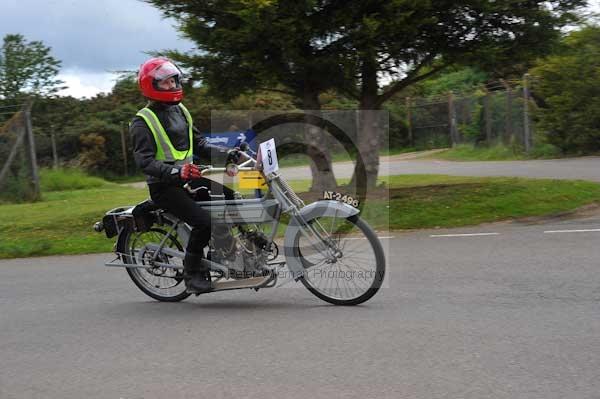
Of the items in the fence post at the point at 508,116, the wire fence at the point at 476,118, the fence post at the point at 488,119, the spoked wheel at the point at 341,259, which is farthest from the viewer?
the fence post at the point at 488,119

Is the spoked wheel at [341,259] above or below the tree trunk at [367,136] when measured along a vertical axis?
below

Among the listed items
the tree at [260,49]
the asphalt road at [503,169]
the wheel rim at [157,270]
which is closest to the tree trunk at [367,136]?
the tree at [260,49]

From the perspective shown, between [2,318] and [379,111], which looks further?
[379,111]

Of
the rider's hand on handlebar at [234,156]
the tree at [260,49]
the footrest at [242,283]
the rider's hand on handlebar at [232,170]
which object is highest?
the tree at [260,49]

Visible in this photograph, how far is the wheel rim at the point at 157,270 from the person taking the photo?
664cm

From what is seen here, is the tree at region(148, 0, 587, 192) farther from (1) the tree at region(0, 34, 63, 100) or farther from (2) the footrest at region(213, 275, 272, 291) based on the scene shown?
(1) the tree at region(0, 34, 63, 100)

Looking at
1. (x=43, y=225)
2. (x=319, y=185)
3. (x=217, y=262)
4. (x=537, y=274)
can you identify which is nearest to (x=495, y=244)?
(x=537, y=274)

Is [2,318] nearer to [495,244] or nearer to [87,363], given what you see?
[87,363]

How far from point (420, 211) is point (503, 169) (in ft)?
24.6

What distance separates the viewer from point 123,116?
94.4 feet

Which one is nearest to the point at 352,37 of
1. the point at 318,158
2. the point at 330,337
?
the point at 318,158

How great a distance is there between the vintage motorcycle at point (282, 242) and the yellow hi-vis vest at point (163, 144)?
0.25m

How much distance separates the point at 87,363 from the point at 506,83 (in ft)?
64.8

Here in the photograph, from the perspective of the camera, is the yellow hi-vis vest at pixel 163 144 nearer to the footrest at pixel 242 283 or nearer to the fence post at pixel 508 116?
the footrest at pixel 242 283
